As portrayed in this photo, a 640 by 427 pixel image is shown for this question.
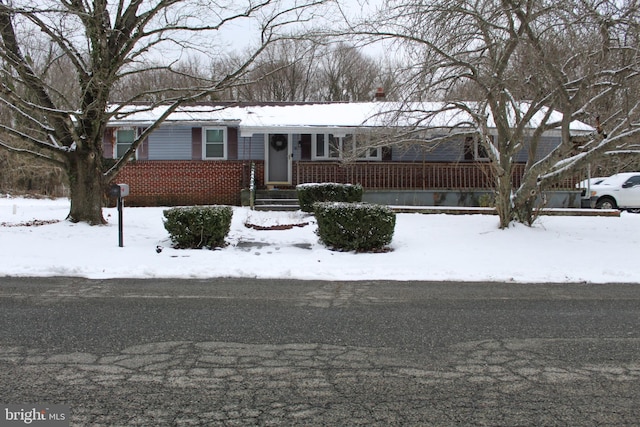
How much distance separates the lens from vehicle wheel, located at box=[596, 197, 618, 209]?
62.0 ft

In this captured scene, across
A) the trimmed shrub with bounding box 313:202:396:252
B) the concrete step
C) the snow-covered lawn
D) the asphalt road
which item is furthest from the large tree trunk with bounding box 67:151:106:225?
the trimmed shrub with bounding box 313:202:396:252

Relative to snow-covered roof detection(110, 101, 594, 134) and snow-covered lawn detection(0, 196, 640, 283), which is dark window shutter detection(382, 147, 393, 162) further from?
snow-covered lawn detection(0, 196, 640, 283)

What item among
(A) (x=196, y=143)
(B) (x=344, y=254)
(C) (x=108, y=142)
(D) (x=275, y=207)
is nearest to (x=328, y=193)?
(D) (x=275, y=207)

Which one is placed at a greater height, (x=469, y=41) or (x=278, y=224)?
(x=469, y=41)

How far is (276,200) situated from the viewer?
56.4 ft

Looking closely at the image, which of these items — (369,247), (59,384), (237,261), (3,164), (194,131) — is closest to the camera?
(59,384)

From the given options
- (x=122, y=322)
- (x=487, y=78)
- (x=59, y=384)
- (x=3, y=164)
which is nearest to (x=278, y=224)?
(x=487, y=78)

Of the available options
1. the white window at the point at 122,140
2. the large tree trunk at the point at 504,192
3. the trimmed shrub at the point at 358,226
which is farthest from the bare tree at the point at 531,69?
the white window at the point at 122,140

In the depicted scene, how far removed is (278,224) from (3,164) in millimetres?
24559

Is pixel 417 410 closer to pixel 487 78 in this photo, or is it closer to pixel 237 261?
pixel 237 261

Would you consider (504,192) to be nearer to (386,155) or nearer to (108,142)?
(386,155)

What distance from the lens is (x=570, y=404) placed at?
327cm

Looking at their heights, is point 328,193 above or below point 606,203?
above

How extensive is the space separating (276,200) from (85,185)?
681 cm
